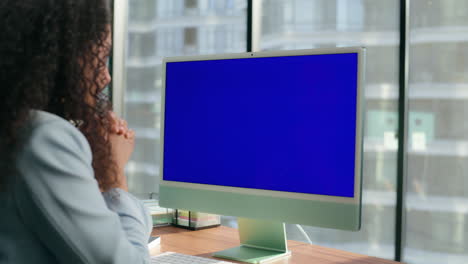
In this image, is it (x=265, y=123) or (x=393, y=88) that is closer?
(x=265, y=123)

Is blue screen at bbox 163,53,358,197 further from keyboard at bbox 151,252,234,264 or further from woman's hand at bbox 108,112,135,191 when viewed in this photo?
woman's hand at bbox 108,112,135,191

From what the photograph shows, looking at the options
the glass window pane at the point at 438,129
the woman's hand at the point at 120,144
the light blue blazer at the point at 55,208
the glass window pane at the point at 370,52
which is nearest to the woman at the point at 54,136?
the light blue blazer at the point at 55,208

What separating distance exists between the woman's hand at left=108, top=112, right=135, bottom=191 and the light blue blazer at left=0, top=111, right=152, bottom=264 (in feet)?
0.77

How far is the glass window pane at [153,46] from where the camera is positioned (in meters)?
3.34

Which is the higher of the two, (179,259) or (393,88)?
(393,88)

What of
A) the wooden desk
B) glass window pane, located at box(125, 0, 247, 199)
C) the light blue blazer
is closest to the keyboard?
the wooden desk

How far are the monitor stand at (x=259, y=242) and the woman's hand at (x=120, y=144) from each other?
482mm

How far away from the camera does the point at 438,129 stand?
2.94m

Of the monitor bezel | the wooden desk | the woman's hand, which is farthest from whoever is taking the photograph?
the wooden desk

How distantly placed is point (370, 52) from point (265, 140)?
2.04 metres

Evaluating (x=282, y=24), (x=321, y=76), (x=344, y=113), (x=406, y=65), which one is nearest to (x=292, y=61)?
(x=321, y=76)

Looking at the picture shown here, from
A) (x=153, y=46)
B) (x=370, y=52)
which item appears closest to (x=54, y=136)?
(x=370, y=52)

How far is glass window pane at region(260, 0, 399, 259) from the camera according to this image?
2977 mm

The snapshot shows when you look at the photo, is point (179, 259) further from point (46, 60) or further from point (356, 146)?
point (46, 60)
